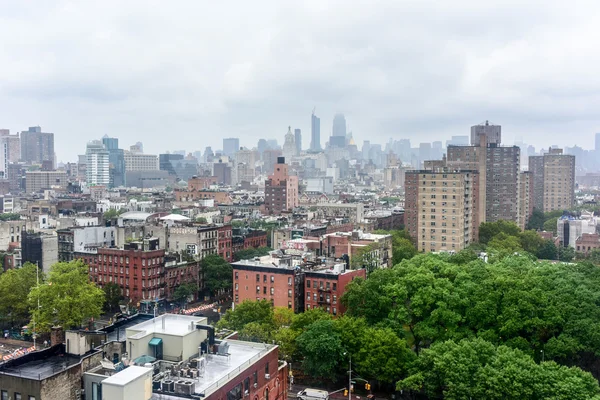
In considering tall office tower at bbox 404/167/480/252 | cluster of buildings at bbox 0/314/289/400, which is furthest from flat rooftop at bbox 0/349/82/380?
tall office tower at bbox 404/167/480/252

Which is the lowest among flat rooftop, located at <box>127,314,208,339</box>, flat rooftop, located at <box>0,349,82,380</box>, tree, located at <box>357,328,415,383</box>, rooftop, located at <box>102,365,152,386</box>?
tree, located at <box>357,328,415,383</box>

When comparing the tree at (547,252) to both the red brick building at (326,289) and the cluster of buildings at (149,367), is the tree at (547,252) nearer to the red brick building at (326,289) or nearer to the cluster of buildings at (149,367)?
the red brick building at (326,289)

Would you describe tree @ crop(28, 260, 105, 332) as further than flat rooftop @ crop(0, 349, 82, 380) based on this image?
Yes

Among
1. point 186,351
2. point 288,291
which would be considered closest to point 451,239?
point 288,291

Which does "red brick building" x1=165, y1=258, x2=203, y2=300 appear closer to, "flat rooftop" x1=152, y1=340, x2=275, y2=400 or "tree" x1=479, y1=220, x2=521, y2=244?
"flat rooftop" x1=152, y1=340, x2=275, y2=400

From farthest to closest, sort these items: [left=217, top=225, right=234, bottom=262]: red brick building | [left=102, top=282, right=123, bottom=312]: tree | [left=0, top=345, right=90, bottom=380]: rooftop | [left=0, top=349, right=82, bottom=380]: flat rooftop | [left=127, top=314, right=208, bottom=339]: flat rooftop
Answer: [left=217, top=225, right=234, bottom=262]: red brick building, [left=102, top=282, right=123, bottom=312]: tree, [left=127, top=314, right=208, bottom=339]: flat rooftop, [left=0, top=345, right=90, bottom=380]: rooftop, [left=0, top=349, right=82, bottom=380]: flat rooftop

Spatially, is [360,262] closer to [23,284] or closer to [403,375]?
[403,375]
